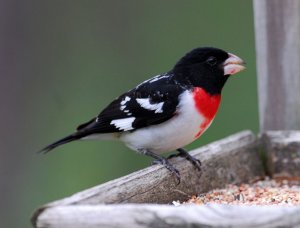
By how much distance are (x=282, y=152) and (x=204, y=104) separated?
0.72 meters

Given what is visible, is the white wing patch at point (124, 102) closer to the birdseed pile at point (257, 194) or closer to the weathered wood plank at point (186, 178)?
the weathered wood plank at point (186, 178)

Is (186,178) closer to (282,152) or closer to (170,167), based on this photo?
(170,167)

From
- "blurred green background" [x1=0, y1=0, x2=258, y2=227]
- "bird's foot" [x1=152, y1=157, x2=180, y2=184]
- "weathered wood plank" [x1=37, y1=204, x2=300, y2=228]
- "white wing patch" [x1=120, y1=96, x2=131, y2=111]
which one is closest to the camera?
"weathered wood plank" [x1=37, y1=204, x2=300, y2=228]

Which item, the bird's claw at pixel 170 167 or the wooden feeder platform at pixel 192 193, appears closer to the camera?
the wooden feeder platform at pixel 192 193

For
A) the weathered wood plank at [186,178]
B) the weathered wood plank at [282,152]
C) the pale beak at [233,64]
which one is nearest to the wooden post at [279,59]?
the weathered wood plank at [282,152]

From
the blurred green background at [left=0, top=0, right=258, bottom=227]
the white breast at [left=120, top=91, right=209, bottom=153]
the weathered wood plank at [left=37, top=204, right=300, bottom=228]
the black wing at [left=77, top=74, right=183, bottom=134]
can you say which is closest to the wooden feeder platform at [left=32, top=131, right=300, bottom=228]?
the weathered wood plank at [left=37, top=204, right=300, bottom=228]

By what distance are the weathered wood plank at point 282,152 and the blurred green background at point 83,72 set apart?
210 centimetres

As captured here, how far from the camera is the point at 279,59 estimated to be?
4551mm

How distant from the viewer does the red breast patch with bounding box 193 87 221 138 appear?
13.5 feet

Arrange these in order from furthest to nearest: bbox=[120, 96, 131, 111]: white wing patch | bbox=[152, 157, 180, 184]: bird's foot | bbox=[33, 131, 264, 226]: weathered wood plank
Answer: bbox=[120, 96, 131, 111]: white wing patch, bbox=[152, 157, 180, 184]: bird's foot, bbox=[33, 131, 264, 226]: weathered wood plank

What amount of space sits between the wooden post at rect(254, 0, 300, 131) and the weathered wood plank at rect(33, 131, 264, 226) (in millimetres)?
244

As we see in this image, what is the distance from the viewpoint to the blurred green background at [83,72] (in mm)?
6684

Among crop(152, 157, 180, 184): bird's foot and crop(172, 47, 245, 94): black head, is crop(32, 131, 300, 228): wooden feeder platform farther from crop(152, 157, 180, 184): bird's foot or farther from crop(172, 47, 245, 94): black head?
crop(172, 47, 245, 94): black head

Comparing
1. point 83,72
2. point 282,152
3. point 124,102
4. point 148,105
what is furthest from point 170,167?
point 83,72
